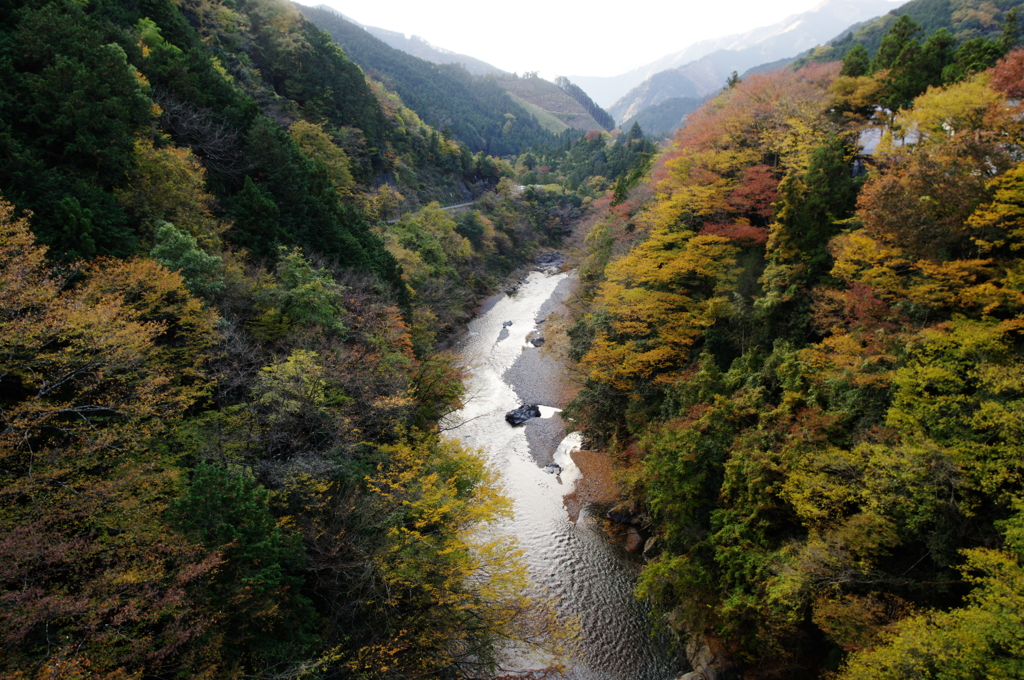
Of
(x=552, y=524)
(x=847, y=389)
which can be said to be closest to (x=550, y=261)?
(x=552, y=524)

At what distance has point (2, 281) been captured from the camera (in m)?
8.06

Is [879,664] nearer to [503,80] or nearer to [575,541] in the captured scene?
[575,541]

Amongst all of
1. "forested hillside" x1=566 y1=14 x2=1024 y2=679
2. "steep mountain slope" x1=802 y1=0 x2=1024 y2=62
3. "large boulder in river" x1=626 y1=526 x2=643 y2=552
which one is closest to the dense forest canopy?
"forested hillside" x1=566 y1=14 x2=1024 y2=679

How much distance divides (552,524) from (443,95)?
12091 centimetres

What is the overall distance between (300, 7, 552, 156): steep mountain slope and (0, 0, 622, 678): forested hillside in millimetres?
70521

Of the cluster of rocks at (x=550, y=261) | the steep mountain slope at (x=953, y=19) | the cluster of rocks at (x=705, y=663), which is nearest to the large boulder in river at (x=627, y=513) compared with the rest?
the cluster of rocks at (x=705, y=663)

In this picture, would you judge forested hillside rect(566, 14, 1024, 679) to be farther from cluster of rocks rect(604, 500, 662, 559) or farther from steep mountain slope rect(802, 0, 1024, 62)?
steep mountain slope rect(802, 0, 1024, 62)

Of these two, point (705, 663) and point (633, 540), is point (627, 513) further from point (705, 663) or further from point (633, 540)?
point (705, 663)

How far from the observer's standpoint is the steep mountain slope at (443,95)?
100062mm

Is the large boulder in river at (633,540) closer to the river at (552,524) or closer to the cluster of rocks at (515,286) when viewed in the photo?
the river at (552,524)

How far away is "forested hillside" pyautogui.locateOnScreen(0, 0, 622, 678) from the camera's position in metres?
7.84

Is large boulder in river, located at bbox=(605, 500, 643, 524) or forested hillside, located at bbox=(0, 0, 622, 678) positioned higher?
forested hillside, located at bbox=(0, 0, 622, 678)

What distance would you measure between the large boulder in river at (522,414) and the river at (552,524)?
0.40 meters

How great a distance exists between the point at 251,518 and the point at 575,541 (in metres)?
13.2
